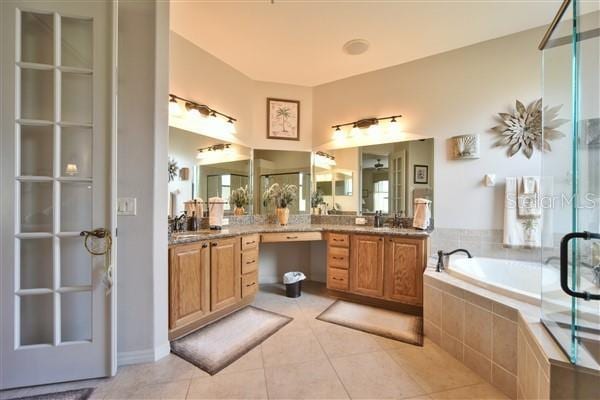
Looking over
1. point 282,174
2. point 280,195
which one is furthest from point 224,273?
point 282,174

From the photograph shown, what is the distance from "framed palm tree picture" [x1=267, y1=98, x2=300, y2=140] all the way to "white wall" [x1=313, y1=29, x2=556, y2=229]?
1.14m

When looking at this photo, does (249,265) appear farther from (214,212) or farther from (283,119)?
(283,119)

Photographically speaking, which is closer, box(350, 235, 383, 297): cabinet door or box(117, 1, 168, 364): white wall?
box(117, 1, 168, 364): white wall

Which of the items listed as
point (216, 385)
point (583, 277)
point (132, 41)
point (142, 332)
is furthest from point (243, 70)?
point (583, 277)

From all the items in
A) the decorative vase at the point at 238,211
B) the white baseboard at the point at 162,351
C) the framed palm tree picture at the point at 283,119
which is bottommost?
the white baseboard at the point at 162,351

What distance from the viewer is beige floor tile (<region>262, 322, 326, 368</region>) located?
70.9 inches

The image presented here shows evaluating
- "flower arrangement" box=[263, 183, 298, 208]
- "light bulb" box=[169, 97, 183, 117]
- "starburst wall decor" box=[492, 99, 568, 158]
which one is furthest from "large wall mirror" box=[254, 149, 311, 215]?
"starburst wall decor" box=[492, 99, 568, 158]

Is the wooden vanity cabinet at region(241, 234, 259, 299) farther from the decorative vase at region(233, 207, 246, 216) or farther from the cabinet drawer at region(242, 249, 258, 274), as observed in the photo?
the decorative vase at region(233, 207, 246, 216)

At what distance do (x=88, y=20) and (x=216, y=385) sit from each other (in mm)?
2468

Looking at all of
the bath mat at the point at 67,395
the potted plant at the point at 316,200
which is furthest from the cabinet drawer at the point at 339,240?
the bath mat at the point at 67,395

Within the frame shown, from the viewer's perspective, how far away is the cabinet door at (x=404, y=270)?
8.14ft

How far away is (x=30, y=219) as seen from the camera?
1540mm

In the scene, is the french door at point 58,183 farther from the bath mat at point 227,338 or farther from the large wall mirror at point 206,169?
the large wall mirror at point 206,169

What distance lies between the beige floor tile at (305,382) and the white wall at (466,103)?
2.12 m
